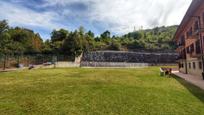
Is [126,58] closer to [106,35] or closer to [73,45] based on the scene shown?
[73,45]

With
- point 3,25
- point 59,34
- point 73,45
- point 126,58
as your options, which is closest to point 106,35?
point 126,58

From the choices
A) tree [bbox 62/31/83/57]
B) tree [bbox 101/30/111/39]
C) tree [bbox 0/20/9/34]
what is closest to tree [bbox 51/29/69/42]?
tree [bbox 62/31/83/57]

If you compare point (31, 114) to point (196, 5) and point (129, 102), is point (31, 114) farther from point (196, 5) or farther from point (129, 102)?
point (196, 5)

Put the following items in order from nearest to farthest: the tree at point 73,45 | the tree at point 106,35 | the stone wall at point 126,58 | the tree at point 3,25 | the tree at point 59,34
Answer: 1. the tree at point 3,25
2. the tree at point 73,45
3. the stone wall at point 126,58
4. the tree at point 59,34
5. the tree at point 106,35

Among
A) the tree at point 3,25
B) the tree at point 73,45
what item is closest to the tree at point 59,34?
the tree at point 73,45

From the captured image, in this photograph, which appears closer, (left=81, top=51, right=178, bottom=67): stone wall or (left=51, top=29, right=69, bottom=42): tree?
(left=81, top=51, right=178, bottom=67): stone wall

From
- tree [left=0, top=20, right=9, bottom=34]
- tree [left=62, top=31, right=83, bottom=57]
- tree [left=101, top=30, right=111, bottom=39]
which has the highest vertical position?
tree [left=101, top=30, right=111, bottom=39]

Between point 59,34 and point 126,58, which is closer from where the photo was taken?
point 126,58

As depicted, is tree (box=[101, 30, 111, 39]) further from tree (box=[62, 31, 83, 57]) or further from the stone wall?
tree (box=[62, 31, 83, 57])

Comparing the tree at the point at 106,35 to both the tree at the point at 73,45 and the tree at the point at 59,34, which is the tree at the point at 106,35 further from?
the tree at the point at 73,45

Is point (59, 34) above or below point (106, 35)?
below

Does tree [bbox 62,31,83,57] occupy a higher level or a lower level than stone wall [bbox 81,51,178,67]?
higher

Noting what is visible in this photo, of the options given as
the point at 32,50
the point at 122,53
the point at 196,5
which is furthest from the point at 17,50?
the point at 196,5

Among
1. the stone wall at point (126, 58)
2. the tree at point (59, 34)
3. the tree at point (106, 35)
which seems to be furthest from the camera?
the tree at point (106, 35)
